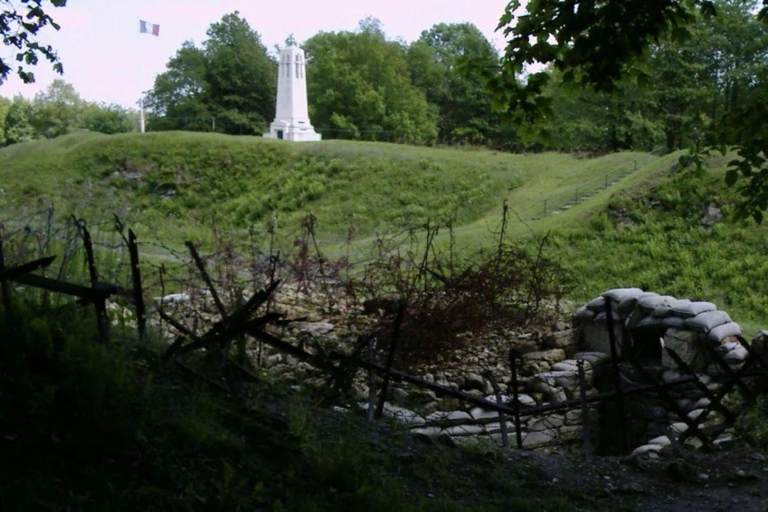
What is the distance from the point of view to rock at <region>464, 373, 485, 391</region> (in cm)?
1170

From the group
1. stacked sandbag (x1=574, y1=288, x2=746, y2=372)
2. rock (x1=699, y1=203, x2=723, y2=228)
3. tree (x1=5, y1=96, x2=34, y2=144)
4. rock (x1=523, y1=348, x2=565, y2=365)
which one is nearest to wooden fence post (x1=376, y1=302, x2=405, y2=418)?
stacked sandbag (x1=574, y1=288, x2=746, y2=372)

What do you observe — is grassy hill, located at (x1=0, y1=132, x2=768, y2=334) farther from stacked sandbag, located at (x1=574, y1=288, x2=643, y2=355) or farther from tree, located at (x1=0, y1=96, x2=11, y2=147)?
tree, located at (x1=0, y1=96, x2=11, y2=147)

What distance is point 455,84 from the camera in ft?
197

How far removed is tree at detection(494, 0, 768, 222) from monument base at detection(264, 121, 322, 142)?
3573 cm

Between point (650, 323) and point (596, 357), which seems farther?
point (596, 357)

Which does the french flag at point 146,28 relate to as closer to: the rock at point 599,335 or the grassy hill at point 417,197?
the grassy hill at point 417,197

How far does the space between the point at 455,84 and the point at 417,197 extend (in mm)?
29122

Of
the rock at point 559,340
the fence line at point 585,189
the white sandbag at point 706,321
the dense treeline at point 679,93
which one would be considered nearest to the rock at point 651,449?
the white sandbag at point 706,321

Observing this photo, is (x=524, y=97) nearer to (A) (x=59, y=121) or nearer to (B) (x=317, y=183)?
(B) (x=317, y=183)

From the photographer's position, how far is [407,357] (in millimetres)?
11938

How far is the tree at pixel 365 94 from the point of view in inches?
2087

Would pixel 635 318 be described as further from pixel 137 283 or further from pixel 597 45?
pixel 137 283

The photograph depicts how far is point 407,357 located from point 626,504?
5.75 metres

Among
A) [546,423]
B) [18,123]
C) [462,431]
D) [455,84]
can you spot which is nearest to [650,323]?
[546,423]
